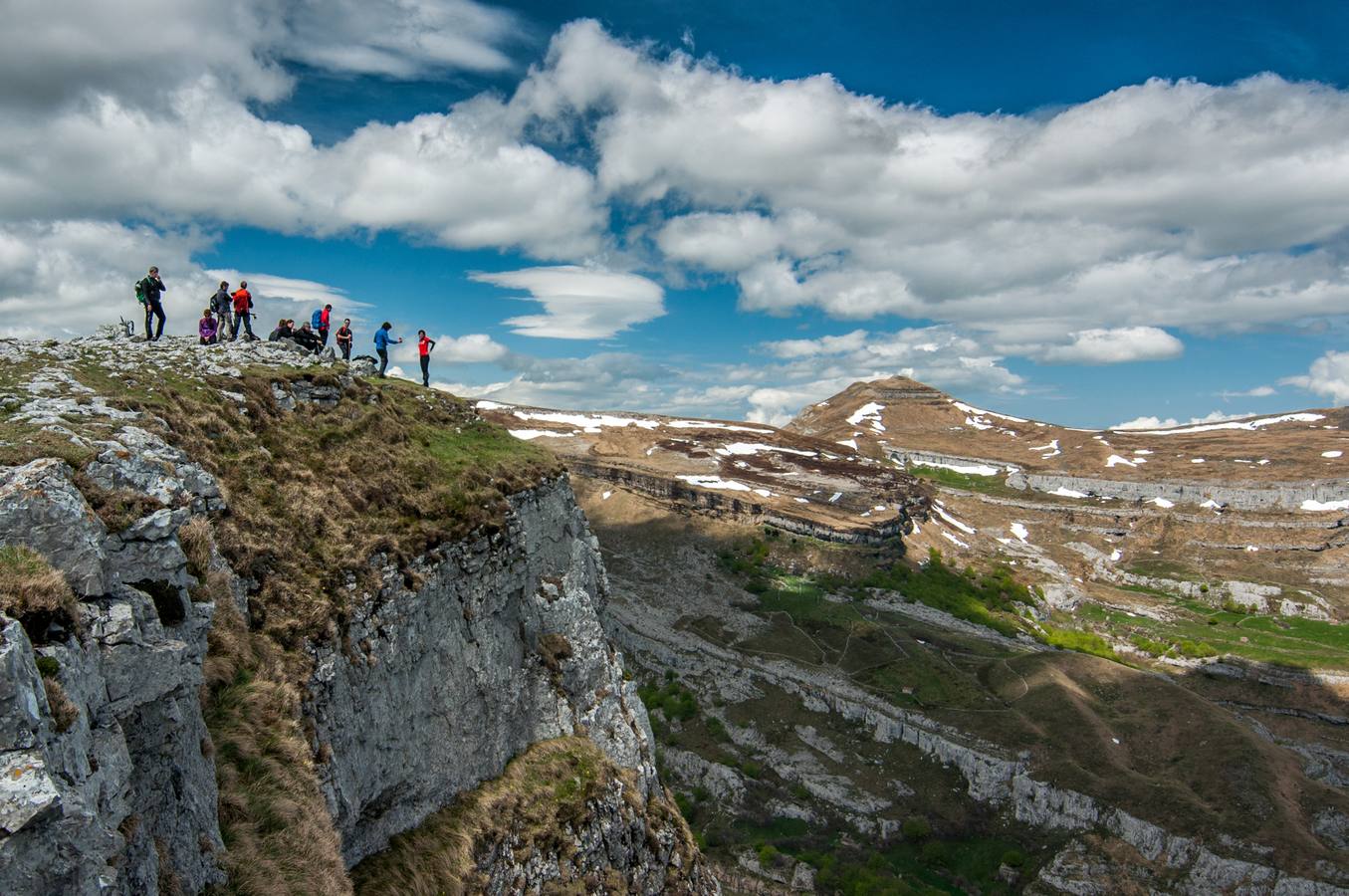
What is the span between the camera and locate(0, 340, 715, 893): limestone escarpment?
31.1 ft

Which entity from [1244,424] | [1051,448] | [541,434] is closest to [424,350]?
[541,434]

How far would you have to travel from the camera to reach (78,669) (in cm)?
936

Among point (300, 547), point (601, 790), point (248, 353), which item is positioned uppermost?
point (248, 353)

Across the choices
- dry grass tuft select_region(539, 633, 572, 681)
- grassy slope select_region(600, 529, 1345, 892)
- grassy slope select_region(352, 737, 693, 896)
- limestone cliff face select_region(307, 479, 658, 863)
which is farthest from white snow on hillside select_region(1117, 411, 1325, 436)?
grassy slope select_region(352, 737, 693, 896)

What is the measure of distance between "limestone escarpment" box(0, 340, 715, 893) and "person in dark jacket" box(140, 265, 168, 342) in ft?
6.98

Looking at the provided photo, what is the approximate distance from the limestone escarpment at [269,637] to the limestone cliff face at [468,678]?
91 millimetres

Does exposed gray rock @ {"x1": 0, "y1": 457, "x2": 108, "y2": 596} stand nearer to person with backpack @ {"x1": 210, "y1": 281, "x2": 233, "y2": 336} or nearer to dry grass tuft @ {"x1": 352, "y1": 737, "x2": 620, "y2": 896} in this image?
dry grass tuft @ {"x1": 352, "y1": 737, "x2": 620, "y2": 896}

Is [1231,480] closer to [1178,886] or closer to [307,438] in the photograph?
[1178,886]

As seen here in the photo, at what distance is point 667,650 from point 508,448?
1572 inches

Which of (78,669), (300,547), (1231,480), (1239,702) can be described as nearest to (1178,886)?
(1239,702)

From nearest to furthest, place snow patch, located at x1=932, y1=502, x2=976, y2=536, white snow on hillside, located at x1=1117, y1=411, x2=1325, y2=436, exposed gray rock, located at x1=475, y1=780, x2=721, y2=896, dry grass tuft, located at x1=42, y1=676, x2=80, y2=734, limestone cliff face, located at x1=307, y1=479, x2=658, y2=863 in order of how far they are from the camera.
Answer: dry grass tuft, located at x1=42, y1=676, x2=80, y2=734
limestone cliff face, located at x1=307, y1=479, x2=658, y2=863
exposed gray rock, located at x1=475, y1=780, x2=721, y2=896
snow patch, located at x1=932, y1=502, x2=976, y2=536
white snow on hillside, located at x1=1117, y1=411, x2=1325, y2=436

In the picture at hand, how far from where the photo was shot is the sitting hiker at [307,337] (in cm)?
3203

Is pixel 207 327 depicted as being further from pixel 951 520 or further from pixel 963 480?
pixel 963 480

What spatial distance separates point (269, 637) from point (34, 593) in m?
8.39
